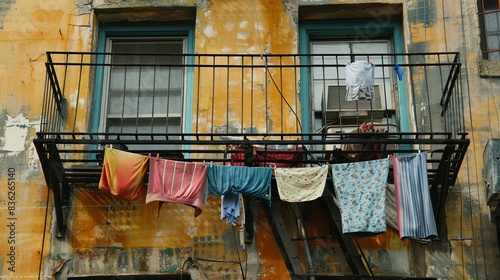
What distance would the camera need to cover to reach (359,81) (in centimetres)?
974

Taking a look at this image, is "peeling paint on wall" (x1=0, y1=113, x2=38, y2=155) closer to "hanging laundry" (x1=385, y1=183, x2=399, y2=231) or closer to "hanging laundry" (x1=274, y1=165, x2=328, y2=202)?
"hanging laundry" (x1=274, y1=165, x2=328, y2=202)

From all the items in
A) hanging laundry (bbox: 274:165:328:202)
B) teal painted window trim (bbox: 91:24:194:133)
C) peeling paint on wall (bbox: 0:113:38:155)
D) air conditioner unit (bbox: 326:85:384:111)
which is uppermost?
teal painted window trim (bbox: 91:24:194:133)

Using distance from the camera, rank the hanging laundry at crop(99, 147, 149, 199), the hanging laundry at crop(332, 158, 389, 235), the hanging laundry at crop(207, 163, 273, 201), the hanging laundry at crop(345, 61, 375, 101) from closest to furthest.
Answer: the hanging laundry at crop(332, 158, 389, 235) → the hanging laundry at crop(207, 163, 273, 201) → the hanging laundry at crop(99, 147, 149, 199) → the hanging laundry at crop(345, 61, 375, 101)

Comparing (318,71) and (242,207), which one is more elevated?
(318,71)

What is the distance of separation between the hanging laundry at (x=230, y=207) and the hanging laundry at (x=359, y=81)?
5.74 feet

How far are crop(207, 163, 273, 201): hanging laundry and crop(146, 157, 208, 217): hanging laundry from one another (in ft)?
0.36

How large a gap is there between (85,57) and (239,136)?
2.52 meters

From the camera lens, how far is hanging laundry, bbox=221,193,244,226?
9.29 meters

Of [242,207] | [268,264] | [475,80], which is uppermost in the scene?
[475,80]

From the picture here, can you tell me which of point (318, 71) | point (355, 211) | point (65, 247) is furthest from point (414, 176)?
point (65, 247)

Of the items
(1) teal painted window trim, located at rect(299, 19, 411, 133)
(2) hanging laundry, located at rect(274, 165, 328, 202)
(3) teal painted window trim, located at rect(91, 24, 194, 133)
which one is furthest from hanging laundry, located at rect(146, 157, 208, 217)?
(1) teal painted window trim, located at rect(299, 19, 411, 133)

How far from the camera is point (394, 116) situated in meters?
10.9

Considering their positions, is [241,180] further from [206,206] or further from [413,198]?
[413,198]

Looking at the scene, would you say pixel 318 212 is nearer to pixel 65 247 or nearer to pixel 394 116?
pixel 394 116
